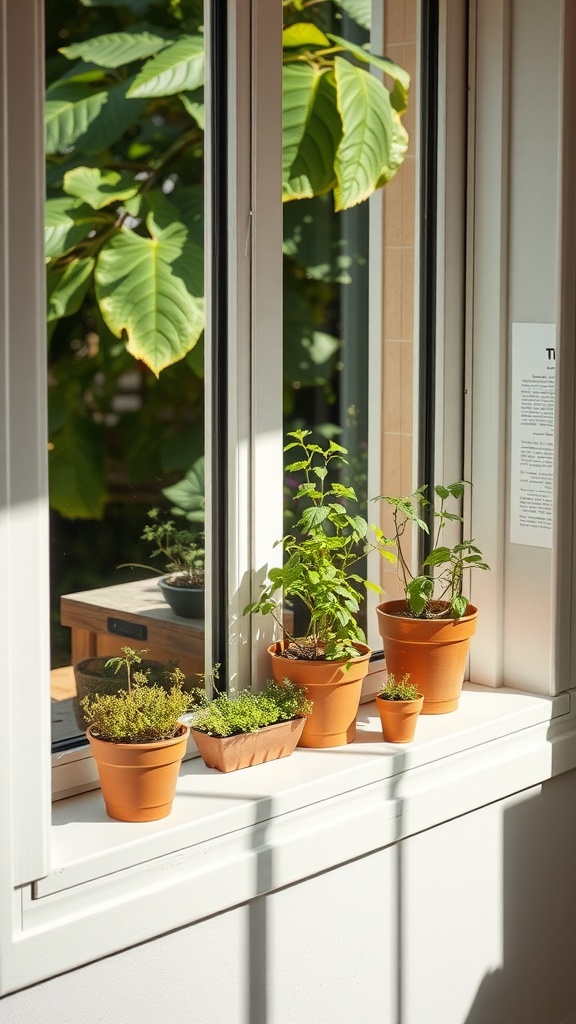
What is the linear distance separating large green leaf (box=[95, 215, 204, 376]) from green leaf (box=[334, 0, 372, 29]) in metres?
0.61

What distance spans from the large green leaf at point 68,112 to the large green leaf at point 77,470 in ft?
1.43

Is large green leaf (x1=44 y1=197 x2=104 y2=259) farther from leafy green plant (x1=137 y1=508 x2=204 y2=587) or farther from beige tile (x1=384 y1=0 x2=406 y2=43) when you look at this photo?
beige tile (x1=384 y1=0 x2=406 y2=43)

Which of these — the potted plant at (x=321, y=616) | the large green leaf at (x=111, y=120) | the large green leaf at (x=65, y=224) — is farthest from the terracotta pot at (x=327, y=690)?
the large green leaf at (x=111, y=120)

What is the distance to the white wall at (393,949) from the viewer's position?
1.80m

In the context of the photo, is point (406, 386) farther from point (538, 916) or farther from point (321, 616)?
point (538, 916)

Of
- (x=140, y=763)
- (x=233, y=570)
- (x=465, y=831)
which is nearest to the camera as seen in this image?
(x=140, y=763)

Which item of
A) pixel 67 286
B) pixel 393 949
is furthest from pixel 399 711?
pixel 67 286

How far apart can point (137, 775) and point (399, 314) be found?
1168 millimetres

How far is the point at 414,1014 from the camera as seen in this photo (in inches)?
88.0

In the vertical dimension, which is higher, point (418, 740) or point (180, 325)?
point (180, 325)

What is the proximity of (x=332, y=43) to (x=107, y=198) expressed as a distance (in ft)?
2.03

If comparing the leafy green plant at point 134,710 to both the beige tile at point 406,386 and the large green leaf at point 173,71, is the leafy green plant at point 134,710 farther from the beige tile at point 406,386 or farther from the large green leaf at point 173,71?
the large green leaf at point 173,71

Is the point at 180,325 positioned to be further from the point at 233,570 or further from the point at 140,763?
the point at 140,763

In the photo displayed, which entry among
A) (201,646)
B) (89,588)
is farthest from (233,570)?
(89,588)
